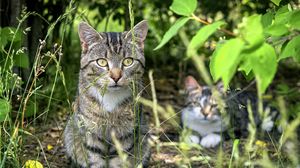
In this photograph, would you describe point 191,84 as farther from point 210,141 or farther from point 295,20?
point 295,20

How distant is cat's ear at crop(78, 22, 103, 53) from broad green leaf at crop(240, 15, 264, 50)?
6.28ft

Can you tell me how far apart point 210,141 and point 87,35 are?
1.66 meters

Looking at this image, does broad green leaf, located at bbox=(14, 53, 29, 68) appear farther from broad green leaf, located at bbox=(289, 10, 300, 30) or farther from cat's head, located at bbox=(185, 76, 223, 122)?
broad green leaf, located at bbox=(289, 10, 300, 30)

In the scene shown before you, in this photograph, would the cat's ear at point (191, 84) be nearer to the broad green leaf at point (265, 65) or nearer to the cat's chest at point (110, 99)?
the cat's chest at point (110, 99)

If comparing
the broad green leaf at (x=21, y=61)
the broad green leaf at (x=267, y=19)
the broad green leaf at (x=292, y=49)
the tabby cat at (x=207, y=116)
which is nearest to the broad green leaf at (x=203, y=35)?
the broad green leaf at (x=292, y=49)

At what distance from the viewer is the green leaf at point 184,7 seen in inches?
75.6

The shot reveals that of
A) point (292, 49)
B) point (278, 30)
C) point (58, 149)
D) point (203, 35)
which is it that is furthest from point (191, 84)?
point (203, 35)

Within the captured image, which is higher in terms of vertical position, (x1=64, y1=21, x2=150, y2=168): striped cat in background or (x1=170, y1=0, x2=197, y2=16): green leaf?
(x1=170, y1=0, x2=197, y2=16): green leaf

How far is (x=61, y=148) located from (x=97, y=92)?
2.93ft

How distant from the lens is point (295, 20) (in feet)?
6.94

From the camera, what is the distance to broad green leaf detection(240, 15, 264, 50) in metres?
1.64

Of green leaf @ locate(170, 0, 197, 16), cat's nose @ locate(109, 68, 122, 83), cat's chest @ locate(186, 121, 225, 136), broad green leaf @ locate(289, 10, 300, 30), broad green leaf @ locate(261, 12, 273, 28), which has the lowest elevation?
cat's chest @ locate(186, 121, 225, 136)

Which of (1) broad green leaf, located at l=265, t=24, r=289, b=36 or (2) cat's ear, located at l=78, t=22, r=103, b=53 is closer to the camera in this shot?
(1) broad green leaf, located at l=265, t=24, r=289, b=36

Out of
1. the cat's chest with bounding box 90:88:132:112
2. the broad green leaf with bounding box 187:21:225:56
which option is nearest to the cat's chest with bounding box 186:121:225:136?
the cat's chest with bounding box 90:88:132:112
